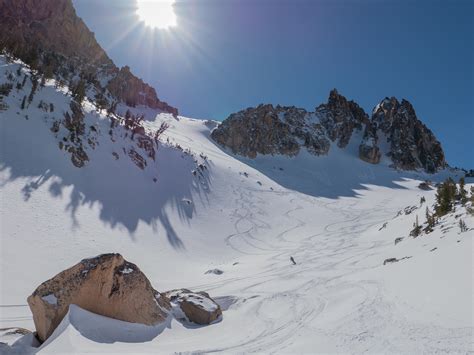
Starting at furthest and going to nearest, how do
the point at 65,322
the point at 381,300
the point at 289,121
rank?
the point at 289,121, the point at 381,300, the point at 65,322

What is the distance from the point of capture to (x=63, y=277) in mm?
6441

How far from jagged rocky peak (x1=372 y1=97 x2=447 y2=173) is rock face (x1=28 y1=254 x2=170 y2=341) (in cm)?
7187

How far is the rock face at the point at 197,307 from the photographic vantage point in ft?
23.9

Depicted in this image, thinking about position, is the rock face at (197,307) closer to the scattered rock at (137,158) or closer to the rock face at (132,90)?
the scattered rock at (137,158)

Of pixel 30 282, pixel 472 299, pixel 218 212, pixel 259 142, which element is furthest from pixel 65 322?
pixel 259 142

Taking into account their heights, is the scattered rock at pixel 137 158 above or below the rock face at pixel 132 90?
below

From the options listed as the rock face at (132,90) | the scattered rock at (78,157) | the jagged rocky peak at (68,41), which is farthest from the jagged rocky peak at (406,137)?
the scattered rock at (78,157)

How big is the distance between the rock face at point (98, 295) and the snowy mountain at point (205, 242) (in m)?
0.22

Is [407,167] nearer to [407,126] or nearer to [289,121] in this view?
[407,126]

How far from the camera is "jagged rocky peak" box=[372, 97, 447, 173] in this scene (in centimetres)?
7269

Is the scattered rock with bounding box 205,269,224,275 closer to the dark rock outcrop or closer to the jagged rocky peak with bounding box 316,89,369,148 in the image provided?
the dark rock outcrop

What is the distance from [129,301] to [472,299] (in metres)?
6.18

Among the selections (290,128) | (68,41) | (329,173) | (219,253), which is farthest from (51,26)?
(329,173)

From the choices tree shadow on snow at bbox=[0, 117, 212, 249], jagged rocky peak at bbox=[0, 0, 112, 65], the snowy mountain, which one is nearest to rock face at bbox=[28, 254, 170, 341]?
the snowy mountain
